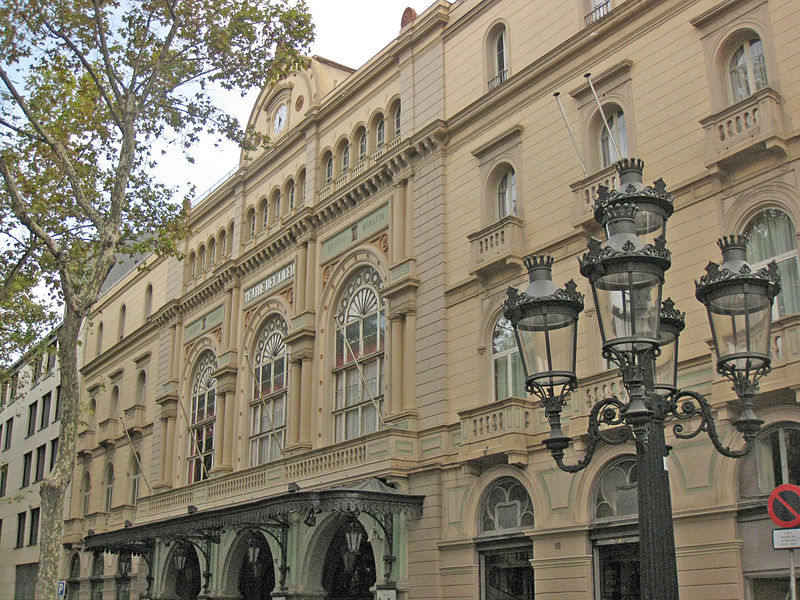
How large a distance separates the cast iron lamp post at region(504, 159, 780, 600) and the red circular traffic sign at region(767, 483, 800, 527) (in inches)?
50.9

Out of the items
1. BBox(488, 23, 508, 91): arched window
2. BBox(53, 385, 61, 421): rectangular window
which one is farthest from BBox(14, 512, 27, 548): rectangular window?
BBox(488, 23, 508, 91): arched window

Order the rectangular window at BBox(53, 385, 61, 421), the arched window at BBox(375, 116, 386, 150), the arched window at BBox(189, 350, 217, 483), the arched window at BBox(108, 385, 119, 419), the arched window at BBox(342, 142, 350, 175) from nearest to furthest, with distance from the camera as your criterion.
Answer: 1. the arched window at BBox(375, 116, 386, 150)
2. the arched window at BBox(342, 142, 350, 175)
3. the arched window at BBox(189, 350, 217, 483)
4. the arched window at BBox(108, 385, 119, 419)
5. the rectangular window at BBox(53, 385, 61, 421)

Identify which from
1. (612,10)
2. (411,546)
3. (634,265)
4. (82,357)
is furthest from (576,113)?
(82,357)

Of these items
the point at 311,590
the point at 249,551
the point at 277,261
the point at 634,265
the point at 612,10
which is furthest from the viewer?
the point at 277,261

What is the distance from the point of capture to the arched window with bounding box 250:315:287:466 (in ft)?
92.4

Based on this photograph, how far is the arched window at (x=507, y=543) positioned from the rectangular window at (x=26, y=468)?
38837mm

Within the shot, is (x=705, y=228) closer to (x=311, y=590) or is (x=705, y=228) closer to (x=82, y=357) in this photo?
(x=311, y=590)

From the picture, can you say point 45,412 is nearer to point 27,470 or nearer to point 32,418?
point 32,418

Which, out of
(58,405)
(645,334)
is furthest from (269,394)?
(58,405)

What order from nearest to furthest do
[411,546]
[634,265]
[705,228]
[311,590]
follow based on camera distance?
[634,265], [705,228], [411,546], [311,590]

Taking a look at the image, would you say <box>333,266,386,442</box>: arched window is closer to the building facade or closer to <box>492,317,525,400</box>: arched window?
the building facade

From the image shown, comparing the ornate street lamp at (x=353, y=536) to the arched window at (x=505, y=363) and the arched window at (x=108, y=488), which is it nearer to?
the arched window at (x=505, y=363)

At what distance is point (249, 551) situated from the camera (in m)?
25.7

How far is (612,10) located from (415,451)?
413 inches
